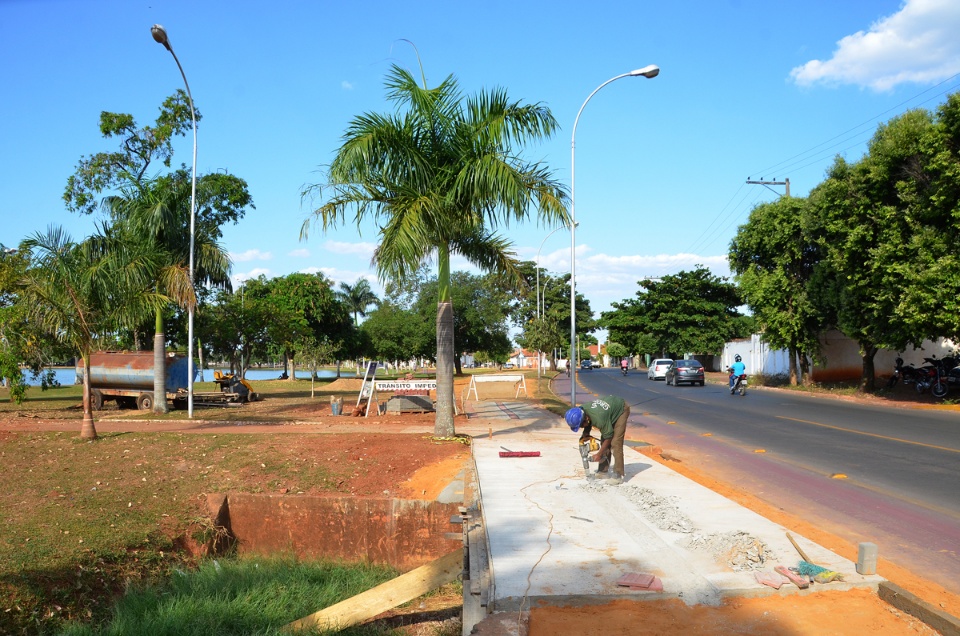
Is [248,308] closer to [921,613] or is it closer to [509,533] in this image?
[509,533]

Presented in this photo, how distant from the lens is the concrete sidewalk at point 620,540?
5387mm

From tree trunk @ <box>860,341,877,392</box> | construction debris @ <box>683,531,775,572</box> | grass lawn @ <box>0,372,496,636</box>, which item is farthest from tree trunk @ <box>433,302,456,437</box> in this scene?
tree trunk @ <box>860,341,877,392</box>

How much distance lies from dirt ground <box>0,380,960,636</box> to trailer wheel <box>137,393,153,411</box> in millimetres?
1571

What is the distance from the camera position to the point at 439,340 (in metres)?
13.6

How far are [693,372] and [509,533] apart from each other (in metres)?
31.5

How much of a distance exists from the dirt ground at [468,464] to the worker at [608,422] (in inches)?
60.1

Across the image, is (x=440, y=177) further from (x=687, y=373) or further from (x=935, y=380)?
(x=687, y=373)

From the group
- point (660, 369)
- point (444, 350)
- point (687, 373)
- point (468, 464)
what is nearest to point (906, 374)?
point (687, 373)

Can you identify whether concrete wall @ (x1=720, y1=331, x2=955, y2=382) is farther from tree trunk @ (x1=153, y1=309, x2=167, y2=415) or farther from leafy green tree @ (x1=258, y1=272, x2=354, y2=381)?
leafy green tree @ (x1=258, y1=272, x2=354, y2=381)

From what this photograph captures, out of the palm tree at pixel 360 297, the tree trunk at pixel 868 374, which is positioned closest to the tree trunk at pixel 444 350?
the tree trunk at pixel 868 374

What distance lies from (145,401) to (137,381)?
771 millimetres

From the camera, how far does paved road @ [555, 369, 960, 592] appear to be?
24.7 ft

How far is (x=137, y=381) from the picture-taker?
23.9 m

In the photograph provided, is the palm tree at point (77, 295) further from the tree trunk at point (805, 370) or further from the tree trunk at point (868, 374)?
the tree trunk at point (805, 370)
